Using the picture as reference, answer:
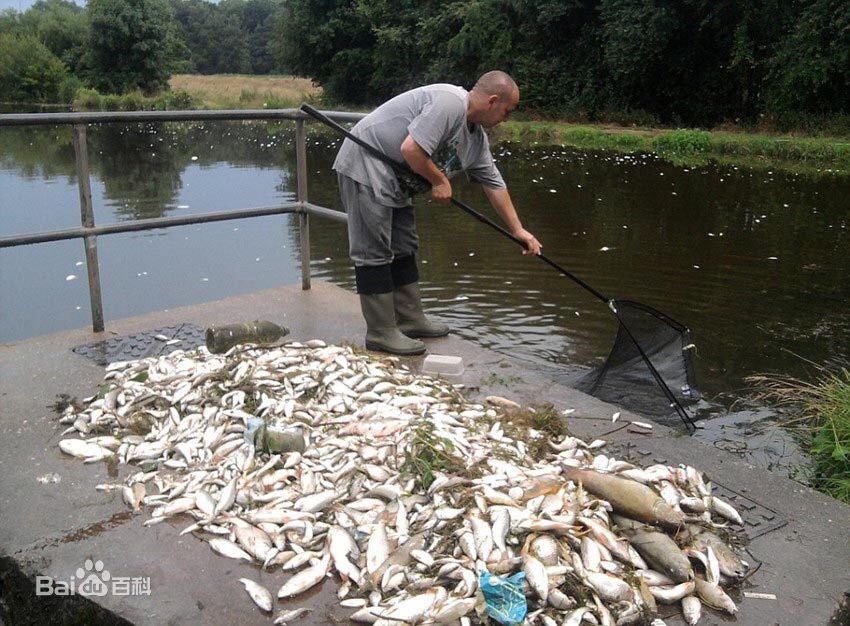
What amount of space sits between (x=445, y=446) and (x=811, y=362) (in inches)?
174

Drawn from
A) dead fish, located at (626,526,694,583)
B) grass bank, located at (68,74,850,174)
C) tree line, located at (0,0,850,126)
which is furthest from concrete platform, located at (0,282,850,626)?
tree line, located at (0,0,850,126)

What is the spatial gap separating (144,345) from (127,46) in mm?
58948

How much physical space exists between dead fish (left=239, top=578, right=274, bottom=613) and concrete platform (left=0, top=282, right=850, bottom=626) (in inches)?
1.0

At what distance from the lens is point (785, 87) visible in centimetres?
2602

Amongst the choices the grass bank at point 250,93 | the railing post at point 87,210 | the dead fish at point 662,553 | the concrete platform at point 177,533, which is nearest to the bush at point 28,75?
the grass bank at point 250,93

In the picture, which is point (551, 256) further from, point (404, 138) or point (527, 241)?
point (404, 138)

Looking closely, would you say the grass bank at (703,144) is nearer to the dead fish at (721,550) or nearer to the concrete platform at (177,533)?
the concrete platform at (177,533)

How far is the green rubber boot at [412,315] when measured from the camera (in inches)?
196

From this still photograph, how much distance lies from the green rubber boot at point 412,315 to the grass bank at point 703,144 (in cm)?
1745

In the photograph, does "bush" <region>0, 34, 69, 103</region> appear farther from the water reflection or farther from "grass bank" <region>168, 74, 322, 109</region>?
the water reflection

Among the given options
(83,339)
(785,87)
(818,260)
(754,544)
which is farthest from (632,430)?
(785,87)

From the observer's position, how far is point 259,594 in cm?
262

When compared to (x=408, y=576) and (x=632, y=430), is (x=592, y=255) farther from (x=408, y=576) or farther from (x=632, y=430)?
(x=408, y=576)

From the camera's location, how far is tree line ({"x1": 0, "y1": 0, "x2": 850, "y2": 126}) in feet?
85.4
